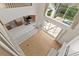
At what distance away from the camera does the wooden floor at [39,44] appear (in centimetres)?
351

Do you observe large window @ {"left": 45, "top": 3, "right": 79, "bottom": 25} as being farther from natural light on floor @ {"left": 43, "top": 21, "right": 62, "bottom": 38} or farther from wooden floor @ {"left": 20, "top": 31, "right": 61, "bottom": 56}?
wooden floor @ {"left": 20, "top": 31, "right": 61, "bottom": 56}

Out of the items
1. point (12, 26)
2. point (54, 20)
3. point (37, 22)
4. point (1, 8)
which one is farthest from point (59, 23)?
point (1, 8)

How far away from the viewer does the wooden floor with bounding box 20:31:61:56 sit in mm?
3505

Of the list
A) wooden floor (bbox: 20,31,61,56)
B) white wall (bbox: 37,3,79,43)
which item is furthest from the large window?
wooden floor (bbox: 20,31,61,56)

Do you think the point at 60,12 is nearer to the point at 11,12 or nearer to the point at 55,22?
the point at 55,22

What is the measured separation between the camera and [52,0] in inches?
27.4

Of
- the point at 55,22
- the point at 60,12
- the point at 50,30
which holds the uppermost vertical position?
the point at 60,12

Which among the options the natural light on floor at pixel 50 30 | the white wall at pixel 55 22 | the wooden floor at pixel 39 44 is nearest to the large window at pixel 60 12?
the white wall at pixel 55 22

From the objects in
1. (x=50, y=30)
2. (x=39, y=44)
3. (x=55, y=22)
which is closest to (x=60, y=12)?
(x=55, y=22)

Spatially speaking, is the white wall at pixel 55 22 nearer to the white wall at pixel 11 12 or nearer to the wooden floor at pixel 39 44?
→ the white wall at pixel 11 12

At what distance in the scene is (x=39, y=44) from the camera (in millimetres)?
3756

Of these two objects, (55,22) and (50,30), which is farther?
(50,30)

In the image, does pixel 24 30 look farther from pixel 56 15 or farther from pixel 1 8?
pixel 1 8

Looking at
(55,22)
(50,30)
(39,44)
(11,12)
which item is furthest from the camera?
(50,30)
